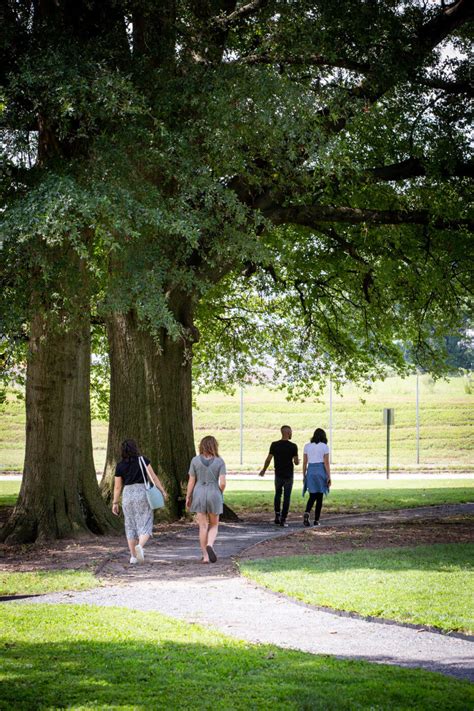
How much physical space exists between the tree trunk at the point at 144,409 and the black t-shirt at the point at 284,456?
2202 millimetres

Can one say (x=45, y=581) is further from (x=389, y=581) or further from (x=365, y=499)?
(x=365, y=499)

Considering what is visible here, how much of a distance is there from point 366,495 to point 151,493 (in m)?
17.9

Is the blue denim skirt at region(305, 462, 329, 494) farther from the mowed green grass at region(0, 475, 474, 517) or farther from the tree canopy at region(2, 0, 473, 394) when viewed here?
the mowed green grass at region(0, 475, 474, 517)

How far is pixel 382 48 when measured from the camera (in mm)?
16750

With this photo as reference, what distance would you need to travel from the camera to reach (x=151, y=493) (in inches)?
529

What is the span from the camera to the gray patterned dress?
540 inches

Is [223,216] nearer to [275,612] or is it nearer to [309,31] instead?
[309,31]

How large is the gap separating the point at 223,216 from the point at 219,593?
687cm

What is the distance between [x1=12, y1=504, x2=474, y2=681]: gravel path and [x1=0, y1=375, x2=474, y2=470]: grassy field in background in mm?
38444

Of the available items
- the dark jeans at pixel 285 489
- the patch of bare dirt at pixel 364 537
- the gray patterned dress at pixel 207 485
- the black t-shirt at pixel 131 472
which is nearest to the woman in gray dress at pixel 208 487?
the gray patterned dress at pixel 207 485

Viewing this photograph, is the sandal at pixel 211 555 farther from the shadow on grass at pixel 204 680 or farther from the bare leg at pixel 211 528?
the shadow on grass at pixel 204 680

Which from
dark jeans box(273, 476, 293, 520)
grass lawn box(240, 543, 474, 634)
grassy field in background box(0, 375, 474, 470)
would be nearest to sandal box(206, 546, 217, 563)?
grass lawn box(240, 543, 474, 634)

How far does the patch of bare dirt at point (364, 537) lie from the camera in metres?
15.4

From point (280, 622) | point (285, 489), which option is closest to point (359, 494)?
point (285, 489)
